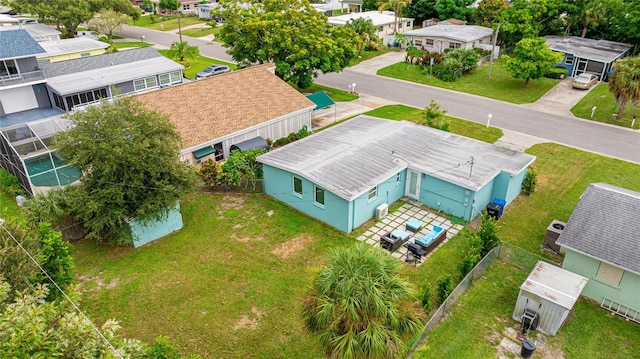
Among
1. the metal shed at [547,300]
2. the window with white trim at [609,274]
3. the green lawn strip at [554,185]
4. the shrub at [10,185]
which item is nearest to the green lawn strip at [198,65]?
the shrub at [10,185]

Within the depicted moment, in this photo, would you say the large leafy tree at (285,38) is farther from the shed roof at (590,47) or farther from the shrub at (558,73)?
the shed roof at (590,47)

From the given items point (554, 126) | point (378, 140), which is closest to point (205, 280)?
point (378, 140)

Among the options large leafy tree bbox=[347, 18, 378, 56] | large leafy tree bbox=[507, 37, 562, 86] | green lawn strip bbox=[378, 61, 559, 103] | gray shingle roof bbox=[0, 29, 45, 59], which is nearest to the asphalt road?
green lawn strip bbox=[378, 61, 559, 103]

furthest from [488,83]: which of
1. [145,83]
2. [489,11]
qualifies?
[145,83]

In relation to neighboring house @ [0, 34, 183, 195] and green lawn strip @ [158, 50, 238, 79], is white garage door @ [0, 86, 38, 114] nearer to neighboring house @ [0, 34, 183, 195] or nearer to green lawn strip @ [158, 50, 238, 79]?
neighboring house @ [0, 34, 183, 195]

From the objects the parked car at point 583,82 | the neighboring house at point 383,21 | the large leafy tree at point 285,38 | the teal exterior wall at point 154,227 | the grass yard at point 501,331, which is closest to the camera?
the grass yard at point 501,331

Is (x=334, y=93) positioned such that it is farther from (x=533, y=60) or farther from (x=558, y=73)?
(x=558, y=73)
